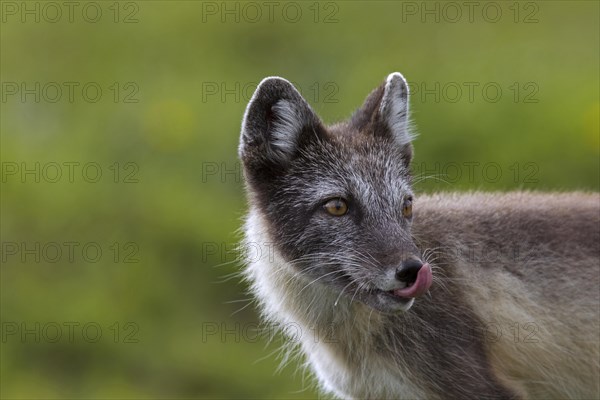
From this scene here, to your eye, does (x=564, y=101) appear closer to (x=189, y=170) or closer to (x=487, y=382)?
(x=189, y=170)

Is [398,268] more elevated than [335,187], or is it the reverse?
[335,187]

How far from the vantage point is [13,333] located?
44.8 ft

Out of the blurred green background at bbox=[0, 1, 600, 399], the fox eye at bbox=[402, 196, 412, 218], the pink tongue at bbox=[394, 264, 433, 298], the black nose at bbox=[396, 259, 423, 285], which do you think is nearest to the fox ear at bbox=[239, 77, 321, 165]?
the fox eye at bbox=[402, 196, 412, 218]

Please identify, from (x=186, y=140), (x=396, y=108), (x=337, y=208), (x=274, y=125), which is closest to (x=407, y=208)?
(x=337, y=208)

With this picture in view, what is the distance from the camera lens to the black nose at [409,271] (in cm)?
593

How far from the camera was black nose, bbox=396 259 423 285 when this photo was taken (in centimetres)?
593

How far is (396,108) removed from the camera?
6.99m

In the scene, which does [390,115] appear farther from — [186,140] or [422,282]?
[186,140]

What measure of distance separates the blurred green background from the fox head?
5392 mm

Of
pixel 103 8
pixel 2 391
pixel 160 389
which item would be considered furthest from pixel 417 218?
pixel 103 8

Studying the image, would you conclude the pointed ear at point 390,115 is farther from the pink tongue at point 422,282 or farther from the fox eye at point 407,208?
the pink tongue at point 422,282

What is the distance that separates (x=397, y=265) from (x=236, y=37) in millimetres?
12358

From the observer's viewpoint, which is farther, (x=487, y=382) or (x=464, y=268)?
(x=464, y=268)

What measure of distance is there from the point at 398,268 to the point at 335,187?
0.81 meters
